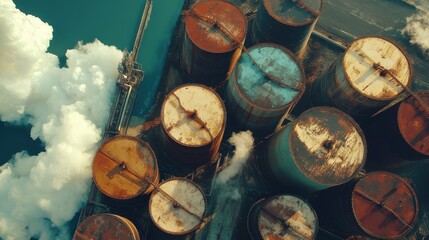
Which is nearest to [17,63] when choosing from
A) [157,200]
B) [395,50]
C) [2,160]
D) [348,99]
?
[2,160]

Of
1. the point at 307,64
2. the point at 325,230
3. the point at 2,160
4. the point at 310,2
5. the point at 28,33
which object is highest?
the point at 310,2

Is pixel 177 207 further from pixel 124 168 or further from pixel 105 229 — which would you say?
pixel 105 229

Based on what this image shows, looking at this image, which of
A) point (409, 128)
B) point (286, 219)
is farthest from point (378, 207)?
point (286, 219)

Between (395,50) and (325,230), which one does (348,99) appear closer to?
(395,50)

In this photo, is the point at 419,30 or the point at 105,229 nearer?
the point at 105,229

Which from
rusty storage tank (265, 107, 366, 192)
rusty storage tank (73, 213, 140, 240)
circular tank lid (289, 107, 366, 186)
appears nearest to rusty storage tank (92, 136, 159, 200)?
rusty storage tank (73, 213, 140, 240)

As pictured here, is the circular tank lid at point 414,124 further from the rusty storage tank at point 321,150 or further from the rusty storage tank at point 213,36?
the rusty storage tank at point 213,36

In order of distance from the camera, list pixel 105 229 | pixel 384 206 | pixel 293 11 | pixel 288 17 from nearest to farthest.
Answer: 1. pixel 105 229
2. pixel 384 206
3. pixel 288 17
4. pixel 293 11

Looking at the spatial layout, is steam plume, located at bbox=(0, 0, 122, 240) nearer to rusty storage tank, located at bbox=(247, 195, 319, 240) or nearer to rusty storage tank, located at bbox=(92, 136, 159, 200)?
rusty storage tank, located at bbox=(92, 136, 159, 200)
